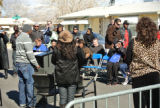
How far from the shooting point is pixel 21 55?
664 cm

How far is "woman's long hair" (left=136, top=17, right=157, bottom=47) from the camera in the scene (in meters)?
4.54

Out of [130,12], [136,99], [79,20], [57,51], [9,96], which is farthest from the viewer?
[79,20]

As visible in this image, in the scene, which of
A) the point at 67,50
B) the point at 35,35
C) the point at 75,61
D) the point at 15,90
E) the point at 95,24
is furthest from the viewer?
the point at 95,24

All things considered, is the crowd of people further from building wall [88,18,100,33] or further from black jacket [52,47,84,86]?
building wall [88,18,100,33]

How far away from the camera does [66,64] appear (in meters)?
5.18

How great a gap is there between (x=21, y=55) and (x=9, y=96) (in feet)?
6.70

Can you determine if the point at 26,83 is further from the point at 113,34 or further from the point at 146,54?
the point at 113,34

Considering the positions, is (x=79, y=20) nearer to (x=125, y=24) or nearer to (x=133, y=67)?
(x=125, y=24)

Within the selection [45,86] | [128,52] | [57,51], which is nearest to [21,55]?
[45,86]

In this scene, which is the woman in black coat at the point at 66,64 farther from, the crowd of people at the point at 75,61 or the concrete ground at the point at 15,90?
the concrete ground at the point at 15,90

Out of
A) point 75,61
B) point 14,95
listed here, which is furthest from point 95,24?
point 75,61

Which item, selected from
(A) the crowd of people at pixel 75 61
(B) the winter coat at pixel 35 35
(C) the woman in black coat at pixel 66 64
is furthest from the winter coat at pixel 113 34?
(C) the woman in black coat at pixel 66 64

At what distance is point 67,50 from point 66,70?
352 mm

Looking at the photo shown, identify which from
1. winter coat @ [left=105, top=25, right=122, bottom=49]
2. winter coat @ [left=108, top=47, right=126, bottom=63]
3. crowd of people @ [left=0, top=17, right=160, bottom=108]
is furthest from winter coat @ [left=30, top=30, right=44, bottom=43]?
crowd of people @ [left=0, top=17, right=160, bottom=108]
